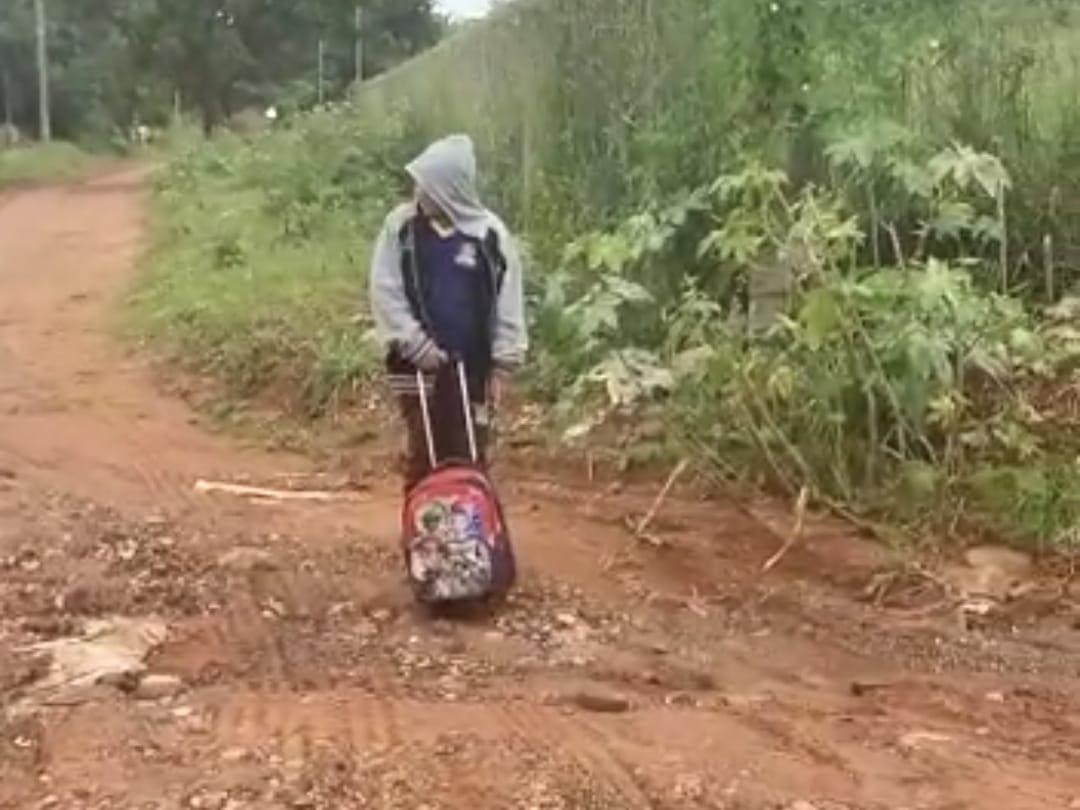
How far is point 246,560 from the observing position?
6.61 meters

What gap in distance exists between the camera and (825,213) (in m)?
6.91

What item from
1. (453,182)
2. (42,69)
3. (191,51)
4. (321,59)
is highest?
(191,51)

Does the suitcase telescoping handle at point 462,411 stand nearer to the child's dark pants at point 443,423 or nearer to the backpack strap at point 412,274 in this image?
the child's dark pants at point 443,423

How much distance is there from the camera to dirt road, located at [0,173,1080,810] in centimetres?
453

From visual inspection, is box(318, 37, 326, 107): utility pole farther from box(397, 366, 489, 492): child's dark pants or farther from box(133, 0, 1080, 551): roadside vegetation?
box(397, 366, 489, 492): child's dark pants

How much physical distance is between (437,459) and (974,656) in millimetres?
1727

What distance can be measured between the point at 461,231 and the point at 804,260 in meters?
1.34

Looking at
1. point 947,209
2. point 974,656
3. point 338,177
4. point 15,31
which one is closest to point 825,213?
point 947,209

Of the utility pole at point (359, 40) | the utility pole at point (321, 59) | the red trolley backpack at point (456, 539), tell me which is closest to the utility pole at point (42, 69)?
the utility pole at point (321, 59)

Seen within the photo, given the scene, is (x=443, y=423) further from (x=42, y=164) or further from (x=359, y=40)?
(x=359, y=40)

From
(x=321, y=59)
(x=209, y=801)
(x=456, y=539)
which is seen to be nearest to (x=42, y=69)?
(x=321, y=59)

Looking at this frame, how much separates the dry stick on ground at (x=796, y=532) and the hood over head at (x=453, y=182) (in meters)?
1.46

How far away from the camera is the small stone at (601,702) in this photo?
5.07m

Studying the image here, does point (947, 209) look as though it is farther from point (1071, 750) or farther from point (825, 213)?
point (1071, 750)
